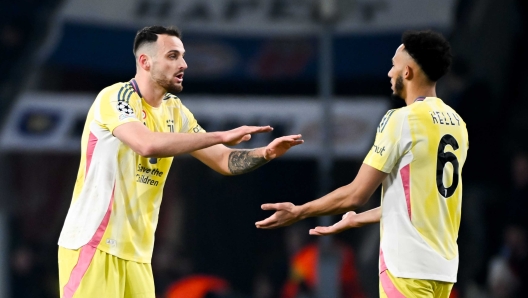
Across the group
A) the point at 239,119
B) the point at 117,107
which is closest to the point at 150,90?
the point at 117,107

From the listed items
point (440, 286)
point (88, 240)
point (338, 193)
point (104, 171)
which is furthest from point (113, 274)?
point (440, 286)

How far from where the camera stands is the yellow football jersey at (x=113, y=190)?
436 centimetres

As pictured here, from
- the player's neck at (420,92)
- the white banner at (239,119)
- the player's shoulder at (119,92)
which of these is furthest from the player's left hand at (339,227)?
the white banner at (239,119)

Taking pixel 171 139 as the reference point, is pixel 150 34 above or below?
above

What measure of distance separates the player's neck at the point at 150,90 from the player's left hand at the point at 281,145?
656 millimetres

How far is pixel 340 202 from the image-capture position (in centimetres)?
419

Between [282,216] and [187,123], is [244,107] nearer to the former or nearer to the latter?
[187,123]

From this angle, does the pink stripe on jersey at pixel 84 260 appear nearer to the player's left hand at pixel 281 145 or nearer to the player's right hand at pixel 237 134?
the player's right hand at pixel 237 134

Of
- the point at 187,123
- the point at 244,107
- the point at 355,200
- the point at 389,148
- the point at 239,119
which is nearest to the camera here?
the point at 389,148

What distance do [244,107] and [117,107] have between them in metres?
7.35

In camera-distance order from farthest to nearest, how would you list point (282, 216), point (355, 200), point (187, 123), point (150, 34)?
point (187, 123) → point (150, 34) → point (282, 216) → point (355, 200)

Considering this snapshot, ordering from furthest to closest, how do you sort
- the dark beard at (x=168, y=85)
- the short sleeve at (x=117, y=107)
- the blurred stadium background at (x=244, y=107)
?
the blurred stadium background at (x=244, y=107), the dark beard at (x=168, y=85), the short sleeve at (x=117, y=107)

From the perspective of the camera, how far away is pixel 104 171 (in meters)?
4.37

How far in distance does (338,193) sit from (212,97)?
7.77 m
